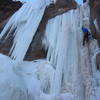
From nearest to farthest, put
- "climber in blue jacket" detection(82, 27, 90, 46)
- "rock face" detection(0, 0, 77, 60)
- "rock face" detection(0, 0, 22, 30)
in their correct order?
"climber in blue jacket" detection(82, 27, 90, 46), "rock face" detection(0, 0, 77, 60), "rock face" detection(0, 0, 22, 30)

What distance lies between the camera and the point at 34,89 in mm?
6641

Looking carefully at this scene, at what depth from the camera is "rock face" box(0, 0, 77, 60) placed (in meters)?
8.02

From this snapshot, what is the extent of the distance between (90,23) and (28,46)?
1.71 meters

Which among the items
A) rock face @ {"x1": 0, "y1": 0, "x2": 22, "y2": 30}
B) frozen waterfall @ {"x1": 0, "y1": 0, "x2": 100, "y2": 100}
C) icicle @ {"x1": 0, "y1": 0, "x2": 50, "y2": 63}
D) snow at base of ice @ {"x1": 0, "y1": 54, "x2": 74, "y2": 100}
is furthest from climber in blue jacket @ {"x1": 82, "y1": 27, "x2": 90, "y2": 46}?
rock face @ {"x1": 0, "y1": 0, "x2": 22, "y2": 30}

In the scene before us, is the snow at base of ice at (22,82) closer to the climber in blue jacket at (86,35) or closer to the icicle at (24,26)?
the icicle at (24,26)

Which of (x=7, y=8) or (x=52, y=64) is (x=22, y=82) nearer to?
(x=52, y=64)

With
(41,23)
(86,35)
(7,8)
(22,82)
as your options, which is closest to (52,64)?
(22,82)

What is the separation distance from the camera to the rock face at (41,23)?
26.3ft

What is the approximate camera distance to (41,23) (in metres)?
8.84

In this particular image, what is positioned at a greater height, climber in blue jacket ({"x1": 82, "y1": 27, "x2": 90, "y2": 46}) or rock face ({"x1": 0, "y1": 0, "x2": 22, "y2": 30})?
rock face ({"x1": 0, "y1": 0, "x2": 22, "y2": 30})

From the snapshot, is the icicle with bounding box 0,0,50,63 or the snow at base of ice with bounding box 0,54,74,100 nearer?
the snow at base of ice with bounding box 0,54,74,100

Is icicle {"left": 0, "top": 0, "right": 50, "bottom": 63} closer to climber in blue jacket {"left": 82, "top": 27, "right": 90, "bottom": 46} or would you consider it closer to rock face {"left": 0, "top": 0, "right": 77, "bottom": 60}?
rock face {"left": 0, "top": 0, "right": 77, "bottom": 60}

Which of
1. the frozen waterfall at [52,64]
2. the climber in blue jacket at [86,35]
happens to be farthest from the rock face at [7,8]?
the climber in blue jacket at [86,35]

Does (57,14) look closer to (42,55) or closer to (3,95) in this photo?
(42,55)
